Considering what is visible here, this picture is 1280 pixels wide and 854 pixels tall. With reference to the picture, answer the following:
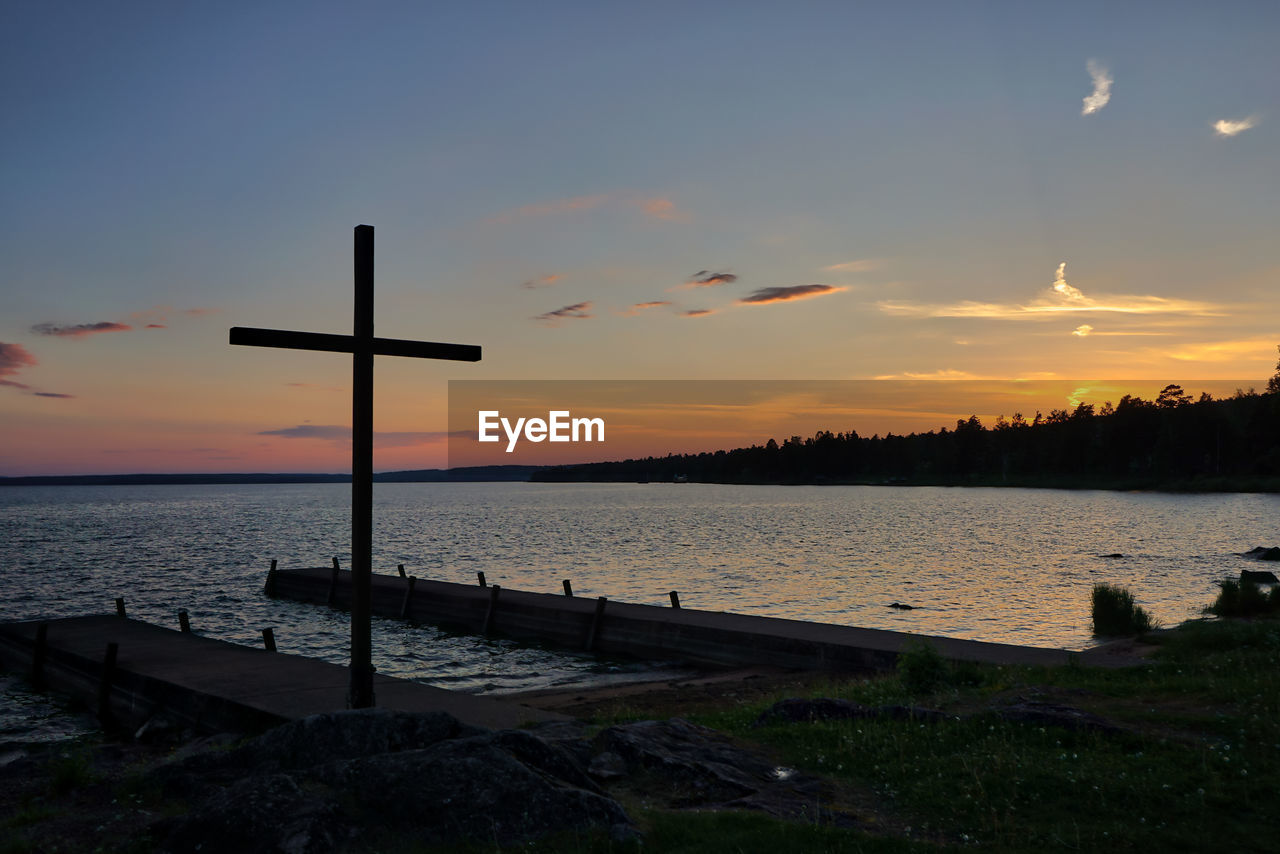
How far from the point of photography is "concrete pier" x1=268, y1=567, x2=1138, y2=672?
19.9 m

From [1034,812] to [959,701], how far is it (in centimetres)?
449

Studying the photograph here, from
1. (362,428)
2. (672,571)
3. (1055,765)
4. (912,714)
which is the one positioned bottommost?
(672,571)

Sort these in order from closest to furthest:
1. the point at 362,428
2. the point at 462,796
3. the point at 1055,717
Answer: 1. the point at 462,796
2. the point at 1055,717
3. the point at 362,428

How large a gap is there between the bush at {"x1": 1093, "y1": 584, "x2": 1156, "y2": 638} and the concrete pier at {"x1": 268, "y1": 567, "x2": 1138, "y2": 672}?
8.08 metres

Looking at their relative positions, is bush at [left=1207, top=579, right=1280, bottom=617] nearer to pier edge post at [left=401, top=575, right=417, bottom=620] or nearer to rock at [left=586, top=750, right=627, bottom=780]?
rock at [left=586, top=750, right=627, bottom=780]

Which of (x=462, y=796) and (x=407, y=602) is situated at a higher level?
(x=462, y=796)

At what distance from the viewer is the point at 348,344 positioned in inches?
456

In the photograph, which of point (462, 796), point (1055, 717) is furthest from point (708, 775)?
point (1055, 717)

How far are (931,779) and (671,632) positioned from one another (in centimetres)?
1746

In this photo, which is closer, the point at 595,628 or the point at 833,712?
the point at 833,712

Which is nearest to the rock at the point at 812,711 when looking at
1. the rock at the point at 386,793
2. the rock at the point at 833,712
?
the rock at the point at 833,712

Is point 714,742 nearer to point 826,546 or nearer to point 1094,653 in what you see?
point 1094,653

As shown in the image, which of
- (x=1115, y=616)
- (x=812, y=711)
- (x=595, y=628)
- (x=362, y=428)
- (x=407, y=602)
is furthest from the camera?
(x=407, y=602)

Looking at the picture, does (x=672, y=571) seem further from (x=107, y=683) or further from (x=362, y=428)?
(x=362, y=428)
